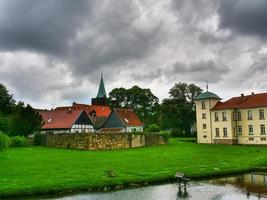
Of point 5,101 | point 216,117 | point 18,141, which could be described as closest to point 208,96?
point 216,117

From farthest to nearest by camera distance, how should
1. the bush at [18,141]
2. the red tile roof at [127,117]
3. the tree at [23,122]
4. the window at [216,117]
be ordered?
the red tile roof at [127,117] → the window at [216,117] → the tree at [23,122] → the bush at [18,141]

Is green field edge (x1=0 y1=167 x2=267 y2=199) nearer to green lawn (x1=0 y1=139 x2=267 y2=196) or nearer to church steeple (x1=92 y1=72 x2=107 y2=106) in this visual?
green lawn (x1=0 y1=139 x2=267 y2=196)

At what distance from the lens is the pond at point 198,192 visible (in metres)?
22.3

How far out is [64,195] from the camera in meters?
23.2

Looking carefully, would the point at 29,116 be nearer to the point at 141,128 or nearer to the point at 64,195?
the point at 141,128

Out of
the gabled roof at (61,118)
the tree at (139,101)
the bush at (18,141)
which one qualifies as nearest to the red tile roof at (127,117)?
the gabled roof at (61,118)

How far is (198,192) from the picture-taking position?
2389 centimetres

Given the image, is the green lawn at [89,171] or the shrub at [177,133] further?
the shrub at [177,133]

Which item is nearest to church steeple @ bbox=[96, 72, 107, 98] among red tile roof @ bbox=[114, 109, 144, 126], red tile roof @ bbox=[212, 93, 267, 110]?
red tile roof @ bbox=[114, 109, 144, 126]

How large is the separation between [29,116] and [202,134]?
103 ft

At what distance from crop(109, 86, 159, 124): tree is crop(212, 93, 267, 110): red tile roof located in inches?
1665

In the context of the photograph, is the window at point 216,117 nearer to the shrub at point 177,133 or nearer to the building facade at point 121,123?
the building facade at point 121,123

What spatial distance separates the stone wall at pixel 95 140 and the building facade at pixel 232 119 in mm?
14915

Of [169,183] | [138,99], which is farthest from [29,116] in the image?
[138,99]
